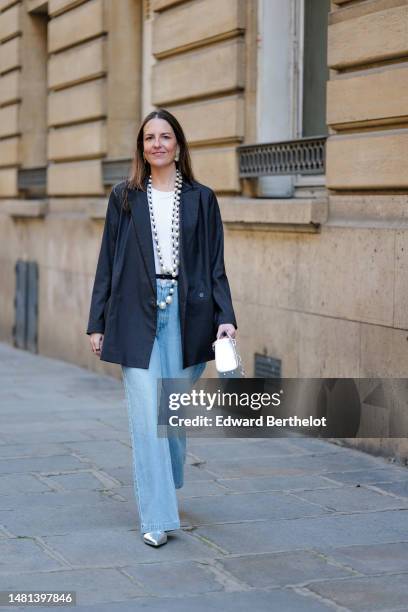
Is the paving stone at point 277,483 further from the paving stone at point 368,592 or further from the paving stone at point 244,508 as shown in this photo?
the paving stone at point 368,592

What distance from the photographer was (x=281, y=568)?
16.9 ft

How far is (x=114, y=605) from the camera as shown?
4.61 metres

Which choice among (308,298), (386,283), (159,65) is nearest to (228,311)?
(386,283)

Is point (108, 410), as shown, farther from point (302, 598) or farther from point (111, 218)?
point (302, 598)

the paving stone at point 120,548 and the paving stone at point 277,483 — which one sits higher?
the paving stone at point 120,548

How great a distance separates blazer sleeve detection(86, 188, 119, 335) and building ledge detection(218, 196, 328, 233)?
277 centimetres

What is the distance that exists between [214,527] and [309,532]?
438 millimetres

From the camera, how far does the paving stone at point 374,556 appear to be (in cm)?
512

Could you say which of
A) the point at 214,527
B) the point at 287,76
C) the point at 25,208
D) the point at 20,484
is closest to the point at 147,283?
the point at 214,527

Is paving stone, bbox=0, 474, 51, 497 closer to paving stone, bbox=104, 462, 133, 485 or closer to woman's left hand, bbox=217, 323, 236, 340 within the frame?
paving stone, bbox=104, 462, 133, 485

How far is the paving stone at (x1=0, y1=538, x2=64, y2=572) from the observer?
5.11 m

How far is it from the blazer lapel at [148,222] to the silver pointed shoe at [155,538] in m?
1.04

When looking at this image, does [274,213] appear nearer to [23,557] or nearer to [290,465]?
[290,465]

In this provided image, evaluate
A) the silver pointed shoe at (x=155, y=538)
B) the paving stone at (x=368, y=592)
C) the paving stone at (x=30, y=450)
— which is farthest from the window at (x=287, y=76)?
the paving stone at (x=368, y=592)
